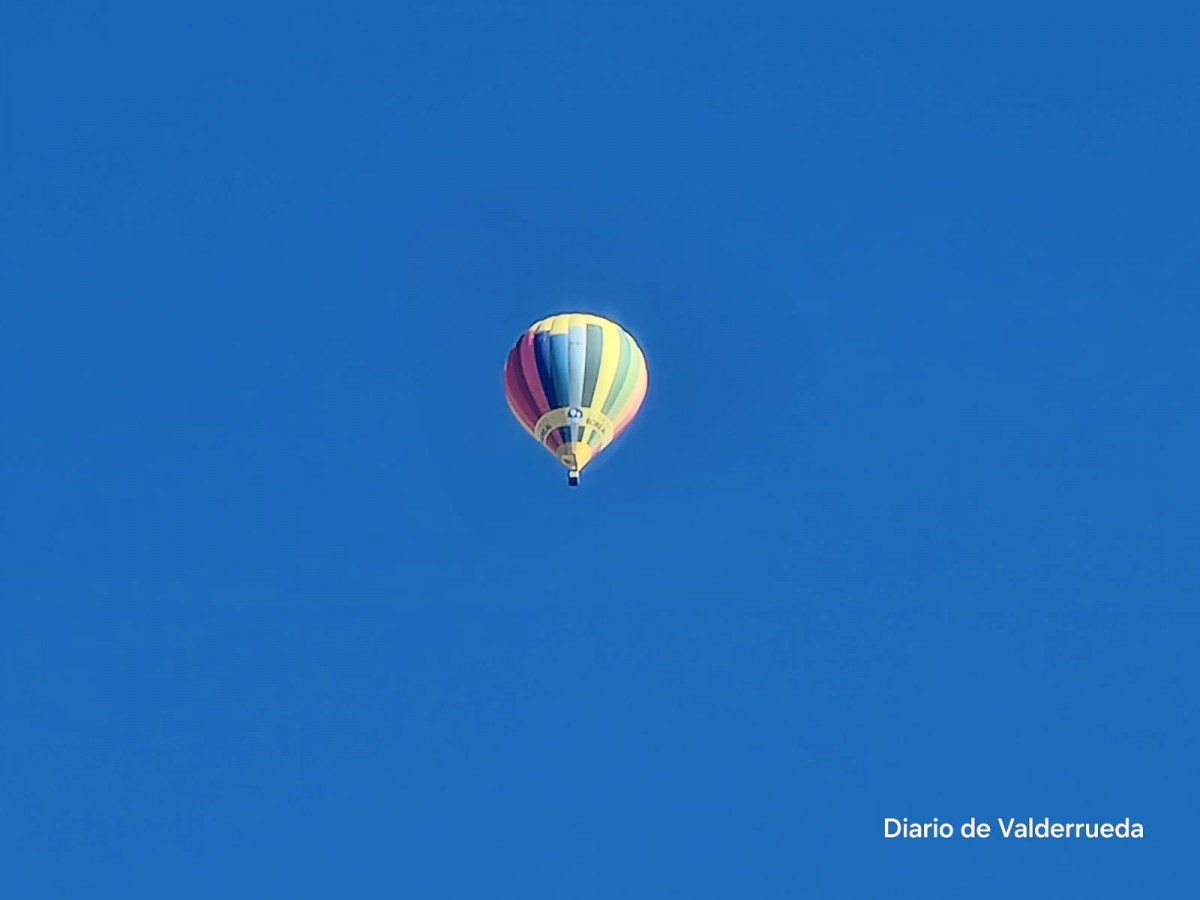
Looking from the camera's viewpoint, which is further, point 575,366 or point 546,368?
point 546,368

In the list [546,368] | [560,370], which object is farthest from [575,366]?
[546,368]

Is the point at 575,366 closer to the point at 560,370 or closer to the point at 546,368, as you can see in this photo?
the point at 560,370

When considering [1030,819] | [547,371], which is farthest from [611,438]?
[1030,819]

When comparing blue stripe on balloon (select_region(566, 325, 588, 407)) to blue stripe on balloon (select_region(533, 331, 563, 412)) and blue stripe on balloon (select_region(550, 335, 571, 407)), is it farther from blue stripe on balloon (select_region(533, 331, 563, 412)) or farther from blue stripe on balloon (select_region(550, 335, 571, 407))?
blue stripe on balloon (select_region(533, 331, 563, 412))

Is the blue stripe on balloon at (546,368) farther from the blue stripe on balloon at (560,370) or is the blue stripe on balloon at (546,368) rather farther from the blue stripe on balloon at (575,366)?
the blue stripe on balloon at (575,366)

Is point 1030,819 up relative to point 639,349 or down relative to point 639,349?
down

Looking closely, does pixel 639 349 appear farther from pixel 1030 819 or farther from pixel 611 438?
pixel 1030 819
